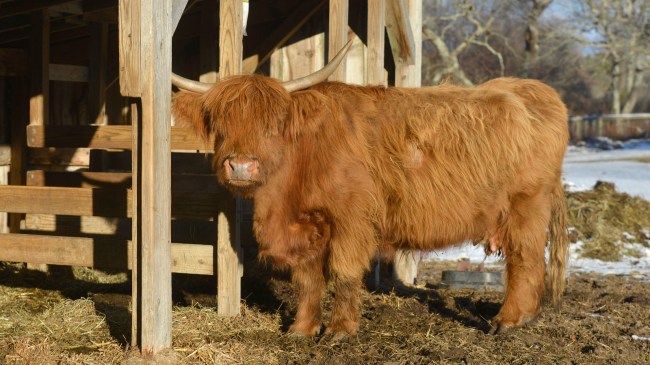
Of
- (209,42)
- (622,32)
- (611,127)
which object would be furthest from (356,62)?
(622,32)

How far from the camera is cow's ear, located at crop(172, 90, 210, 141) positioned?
546 cm

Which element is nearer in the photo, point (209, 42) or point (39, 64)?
point (39, 64)

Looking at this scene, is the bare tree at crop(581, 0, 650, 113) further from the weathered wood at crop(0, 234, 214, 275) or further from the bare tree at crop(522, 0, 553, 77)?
the weathered wood at crop(0, 234, 214, 275)

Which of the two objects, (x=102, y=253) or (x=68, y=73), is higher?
(x=68, y=73)

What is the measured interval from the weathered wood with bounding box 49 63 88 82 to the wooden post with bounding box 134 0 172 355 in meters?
3.77

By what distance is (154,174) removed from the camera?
14.8 ft

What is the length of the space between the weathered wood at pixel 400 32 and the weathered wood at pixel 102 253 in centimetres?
320

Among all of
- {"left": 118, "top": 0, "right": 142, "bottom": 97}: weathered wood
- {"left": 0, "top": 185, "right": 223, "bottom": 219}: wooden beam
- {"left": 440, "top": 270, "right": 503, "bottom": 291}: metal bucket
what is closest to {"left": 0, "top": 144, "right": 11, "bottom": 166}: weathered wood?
{"left": 0, "top": 185, "right": 223, "bottom": 219}: wooden beam

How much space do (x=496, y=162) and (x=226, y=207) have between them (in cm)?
203

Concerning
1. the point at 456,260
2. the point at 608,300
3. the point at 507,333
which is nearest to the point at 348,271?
the point at 507,333

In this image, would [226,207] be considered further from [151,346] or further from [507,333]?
[507,333]

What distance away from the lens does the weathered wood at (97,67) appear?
804 centimetres

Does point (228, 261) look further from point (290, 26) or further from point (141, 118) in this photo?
point (290, 26)

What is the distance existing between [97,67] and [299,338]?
404 centimetres
